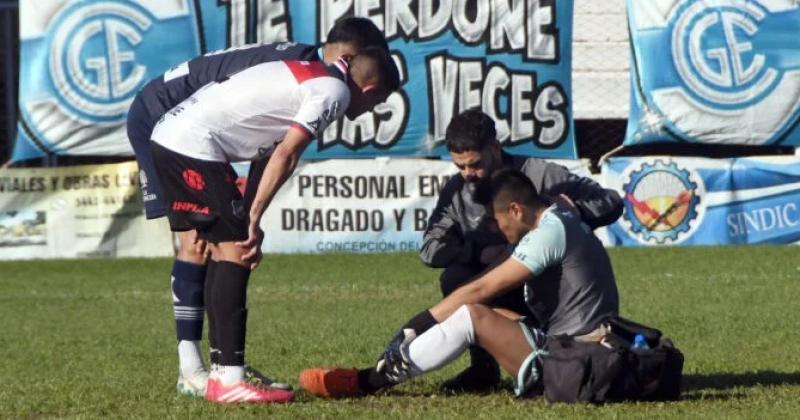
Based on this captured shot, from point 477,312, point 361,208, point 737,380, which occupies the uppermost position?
point 477,312

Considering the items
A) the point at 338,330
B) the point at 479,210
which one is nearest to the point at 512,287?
the point at 479,210

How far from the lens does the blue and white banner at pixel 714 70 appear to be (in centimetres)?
1633

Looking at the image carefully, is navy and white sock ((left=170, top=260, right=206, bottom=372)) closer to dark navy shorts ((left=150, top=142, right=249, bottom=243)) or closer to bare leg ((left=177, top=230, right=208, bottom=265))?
bare leg ((left=177, top=230, right=208, bottom=265))

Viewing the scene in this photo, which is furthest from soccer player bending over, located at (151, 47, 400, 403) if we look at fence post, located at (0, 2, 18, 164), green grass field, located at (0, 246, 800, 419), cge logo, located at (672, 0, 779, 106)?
fence post, located at (0, 2, 18, 164)

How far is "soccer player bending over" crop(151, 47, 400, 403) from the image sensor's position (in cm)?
663

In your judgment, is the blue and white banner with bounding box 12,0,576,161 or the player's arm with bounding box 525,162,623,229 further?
the blue and white banner with bounding box 12,0,576,161

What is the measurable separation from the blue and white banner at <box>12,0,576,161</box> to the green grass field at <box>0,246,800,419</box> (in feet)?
4.27

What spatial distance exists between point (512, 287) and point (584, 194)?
975 millimetres

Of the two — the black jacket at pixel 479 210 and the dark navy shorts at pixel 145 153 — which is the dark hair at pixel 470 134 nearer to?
the black jacket at pixel 479 210

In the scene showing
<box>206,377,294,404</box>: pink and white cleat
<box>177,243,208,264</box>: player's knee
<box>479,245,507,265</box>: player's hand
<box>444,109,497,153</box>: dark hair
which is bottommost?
<box>206,377,294,404</box>: pink and white cleat

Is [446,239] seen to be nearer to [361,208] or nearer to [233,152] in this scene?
[233,152]

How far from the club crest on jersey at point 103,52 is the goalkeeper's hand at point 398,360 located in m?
10.0

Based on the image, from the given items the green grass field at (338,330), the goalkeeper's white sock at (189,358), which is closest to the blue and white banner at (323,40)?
the green grass field at (338,330)

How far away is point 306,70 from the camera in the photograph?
6668 millimetres
